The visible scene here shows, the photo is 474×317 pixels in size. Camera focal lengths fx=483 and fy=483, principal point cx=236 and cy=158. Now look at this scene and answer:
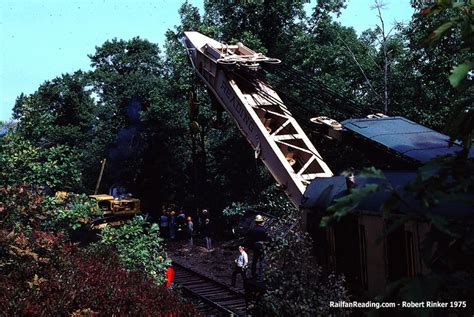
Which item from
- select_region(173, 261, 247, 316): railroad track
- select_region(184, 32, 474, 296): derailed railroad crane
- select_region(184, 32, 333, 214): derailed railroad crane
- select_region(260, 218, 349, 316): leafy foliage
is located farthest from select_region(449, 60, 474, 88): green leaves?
select_region(173, 261, 247, 316): railroad track

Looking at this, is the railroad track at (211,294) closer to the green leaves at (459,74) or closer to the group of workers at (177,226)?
the group of workers at (177,226)

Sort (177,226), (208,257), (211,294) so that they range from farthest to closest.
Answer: (177,226), (208,257), (211,294)

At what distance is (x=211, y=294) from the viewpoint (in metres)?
14.1

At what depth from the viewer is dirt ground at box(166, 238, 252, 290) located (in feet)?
55.7

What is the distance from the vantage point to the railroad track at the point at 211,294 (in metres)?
12.4

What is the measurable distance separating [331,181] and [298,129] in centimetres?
308

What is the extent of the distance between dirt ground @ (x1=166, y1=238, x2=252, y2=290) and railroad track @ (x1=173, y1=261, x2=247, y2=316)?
471 millimetres

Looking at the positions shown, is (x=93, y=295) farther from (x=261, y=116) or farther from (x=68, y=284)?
(x=261, y=116)

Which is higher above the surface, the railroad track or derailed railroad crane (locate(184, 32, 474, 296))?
derailed railroad crane (locate(184, 32, 474, 296))

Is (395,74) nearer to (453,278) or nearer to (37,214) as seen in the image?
(37,214)

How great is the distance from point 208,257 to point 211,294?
229 inches

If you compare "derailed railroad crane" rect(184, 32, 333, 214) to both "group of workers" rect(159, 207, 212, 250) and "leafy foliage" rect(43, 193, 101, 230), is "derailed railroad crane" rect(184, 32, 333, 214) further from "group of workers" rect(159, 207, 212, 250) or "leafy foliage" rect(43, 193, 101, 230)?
"group of workers" rect(159, 207, 212, 250)

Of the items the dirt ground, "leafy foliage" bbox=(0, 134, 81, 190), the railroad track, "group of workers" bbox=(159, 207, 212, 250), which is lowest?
the railroad track

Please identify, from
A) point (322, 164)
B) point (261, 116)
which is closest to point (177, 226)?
point (261, 116)
